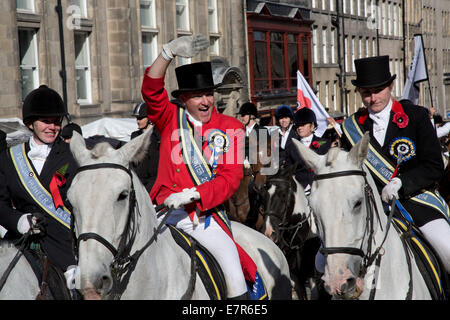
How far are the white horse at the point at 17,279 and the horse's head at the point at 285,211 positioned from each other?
15.7ft

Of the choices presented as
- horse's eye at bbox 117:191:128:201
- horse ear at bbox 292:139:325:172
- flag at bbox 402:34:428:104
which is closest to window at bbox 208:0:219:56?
flag at bbox 402:34:428:104

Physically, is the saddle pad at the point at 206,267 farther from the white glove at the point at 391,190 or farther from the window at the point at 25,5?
the window at the point at 25,5

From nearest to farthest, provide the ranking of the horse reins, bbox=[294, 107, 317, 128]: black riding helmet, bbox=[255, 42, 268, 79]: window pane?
1. the horse reins
2. bbox=[294, 107, 317, 128]: black riding helmet
3. bbox=[255, 42, 268, 79]: window pane

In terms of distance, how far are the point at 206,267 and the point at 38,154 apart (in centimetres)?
171

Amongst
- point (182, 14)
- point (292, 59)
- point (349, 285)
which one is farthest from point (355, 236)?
point (292, 59)

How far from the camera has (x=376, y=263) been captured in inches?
199

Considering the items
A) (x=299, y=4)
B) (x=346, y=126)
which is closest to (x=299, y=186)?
(x=346, y=126)

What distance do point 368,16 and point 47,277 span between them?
189 feet

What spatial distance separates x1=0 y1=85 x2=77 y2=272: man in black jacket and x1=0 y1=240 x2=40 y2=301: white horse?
1.13 feet

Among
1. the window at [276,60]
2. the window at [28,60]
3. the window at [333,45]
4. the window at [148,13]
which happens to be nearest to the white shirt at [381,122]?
the window at [28,60]

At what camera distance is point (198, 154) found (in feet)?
18.8

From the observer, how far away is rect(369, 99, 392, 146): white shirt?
6.02 metres

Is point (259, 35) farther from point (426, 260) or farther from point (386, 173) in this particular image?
point (426, 260)

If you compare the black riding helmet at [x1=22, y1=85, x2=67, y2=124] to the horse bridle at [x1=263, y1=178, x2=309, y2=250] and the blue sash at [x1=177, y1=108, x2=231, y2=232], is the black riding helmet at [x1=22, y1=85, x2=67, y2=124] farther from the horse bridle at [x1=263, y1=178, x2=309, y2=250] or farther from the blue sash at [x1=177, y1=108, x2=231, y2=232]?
the horse bridle at [x1=263, y1=178, x2=309, y2=250]
